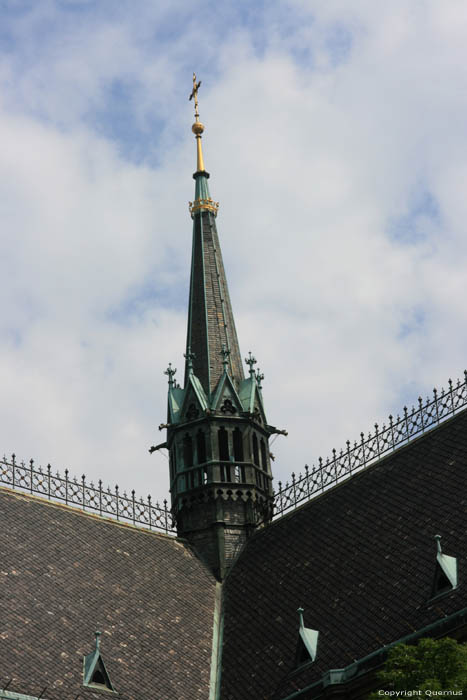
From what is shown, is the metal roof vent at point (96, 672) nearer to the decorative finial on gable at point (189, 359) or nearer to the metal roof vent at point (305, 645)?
the metal roof vent at point (305, 645)

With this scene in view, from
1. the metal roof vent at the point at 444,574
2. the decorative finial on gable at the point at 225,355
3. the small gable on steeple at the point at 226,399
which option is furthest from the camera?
the decorative finial on gable at the point at 225,355

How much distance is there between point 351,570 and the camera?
40.9 meters

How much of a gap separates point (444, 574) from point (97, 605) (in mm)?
10719

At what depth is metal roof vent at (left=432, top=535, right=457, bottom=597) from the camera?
36219 mm

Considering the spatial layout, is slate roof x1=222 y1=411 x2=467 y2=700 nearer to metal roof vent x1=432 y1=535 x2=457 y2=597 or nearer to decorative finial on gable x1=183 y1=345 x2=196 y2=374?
metal roof vent x1=432 y1=535 x2=457 y2=597

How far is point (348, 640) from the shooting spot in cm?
3791

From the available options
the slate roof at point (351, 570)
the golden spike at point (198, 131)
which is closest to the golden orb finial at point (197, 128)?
the golden spike at point (198, 131)

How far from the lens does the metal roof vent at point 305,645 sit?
38531mm

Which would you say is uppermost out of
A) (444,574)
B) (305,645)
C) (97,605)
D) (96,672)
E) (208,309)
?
(208,309)

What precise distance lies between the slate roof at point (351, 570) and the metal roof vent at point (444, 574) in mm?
238

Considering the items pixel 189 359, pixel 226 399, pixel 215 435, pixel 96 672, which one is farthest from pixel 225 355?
pixel 96 672

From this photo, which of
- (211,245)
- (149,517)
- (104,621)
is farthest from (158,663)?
(211,245)

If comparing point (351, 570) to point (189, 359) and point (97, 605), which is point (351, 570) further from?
point (189, 359)

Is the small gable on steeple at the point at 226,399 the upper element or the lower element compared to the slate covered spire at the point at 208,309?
lower
